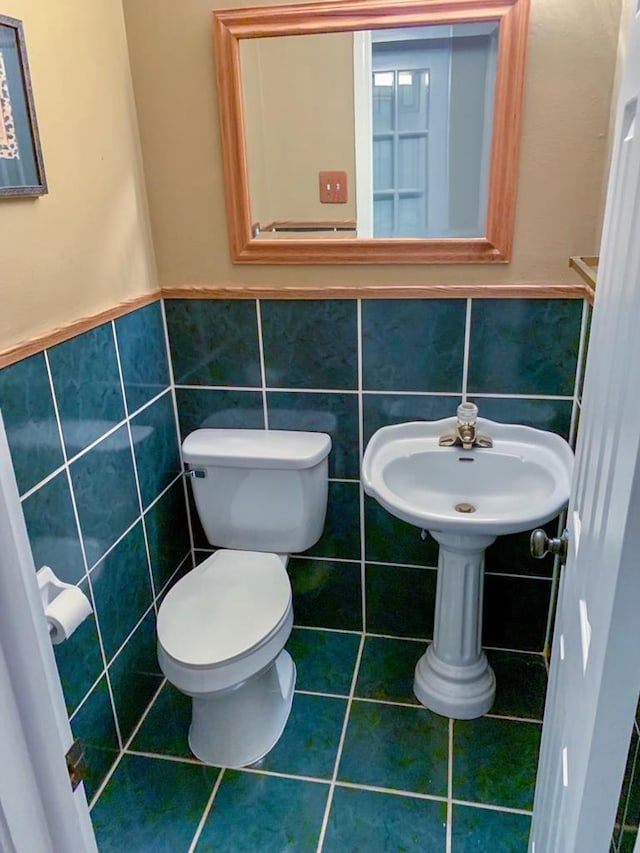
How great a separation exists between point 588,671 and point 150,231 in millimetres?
1608

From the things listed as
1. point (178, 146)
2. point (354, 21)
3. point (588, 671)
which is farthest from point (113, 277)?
point (588, 671)

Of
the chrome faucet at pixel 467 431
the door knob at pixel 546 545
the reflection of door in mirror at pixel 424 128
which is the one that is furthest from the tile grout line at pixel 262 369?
the door knob at pixel 546 545

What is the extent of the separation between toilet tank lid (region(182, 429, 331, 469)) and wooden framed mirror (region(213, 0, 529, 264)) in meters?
0.52

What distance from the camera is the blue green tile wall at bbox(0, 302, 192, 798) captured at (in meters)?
1.39

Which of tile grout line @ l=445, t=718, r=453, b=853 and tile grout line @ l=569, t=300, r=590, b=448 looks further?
tile grout line @ l=569, t=300, r=590, b=448

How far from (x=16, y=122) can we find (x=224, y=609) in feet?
4.03

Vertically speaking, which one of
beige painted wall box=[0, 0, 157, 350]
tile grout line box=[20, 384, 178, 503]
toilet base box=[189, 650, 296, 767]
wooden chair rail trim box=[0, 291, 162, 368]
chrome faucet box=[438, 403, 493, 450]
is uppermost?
beige painted wall box=[0, 0, 157, 350]

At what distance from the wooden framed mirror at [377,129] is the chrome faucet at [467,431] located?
1.31 ft

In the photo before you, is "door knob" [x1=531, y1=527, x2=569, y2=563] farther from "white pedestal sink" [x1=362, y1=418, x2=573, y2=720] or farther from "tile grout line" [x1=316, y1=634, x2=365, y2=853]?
"tile grout line" [x1=316, y1=634, x2=365, y2=853]

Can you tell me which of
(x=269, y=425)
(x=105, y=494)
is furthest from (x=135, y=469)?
(x=269, y=425)

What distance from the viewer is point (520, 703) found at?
1914 millimetres

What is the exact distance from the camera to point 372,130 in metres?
1.66

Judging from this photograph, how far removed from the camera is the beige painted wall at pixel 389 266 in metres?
1.50

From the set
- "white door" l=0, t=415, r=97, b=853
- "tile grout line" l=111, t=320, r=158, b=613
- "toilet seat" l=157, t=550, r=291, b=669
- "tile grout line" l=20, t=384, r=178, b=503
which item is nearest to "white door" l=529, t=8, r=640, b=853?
"white door" l=0, t=415, r=97, b=853
